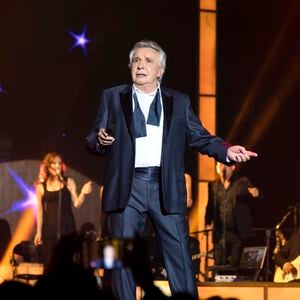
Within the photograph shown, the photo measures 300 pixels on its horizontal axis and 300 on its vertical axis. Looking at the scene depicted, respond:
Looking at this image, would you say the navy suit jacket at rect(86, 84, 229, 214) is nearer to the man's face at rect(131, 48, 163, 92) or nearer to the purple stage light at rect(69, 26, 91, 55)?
the man's face at rect(131, 48, 163, 92)

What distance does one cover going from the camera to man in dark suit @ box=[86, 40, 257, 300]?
13.7ft

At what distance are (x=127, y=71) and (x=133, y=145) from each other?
699 centimetres

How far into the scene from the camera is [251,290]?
532 cm

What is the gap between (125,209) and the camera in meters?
4.18

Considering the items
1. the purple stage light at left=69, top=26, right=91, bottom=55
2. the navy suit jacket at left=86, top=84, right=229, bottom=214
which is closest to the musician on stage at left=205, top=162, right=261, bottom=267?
the purple stage light at left=69, top=26, right=91, bottom=55

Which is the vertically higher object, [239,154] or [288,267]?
[239,154]

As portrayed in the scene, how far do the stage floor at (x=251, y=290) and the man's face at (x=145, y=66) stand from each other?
62.7 inches

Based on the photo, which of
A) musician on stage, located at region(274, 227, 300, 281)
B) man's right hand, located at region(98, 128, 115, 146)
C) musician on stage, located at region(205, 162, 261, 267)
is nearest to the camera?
man's right hand, located at region(98, 128, 115, 146)

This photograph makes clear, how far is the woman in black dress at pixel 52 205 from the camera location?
1008 cm

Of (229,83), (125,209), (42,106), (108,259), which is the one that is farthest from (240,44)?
(108,259)

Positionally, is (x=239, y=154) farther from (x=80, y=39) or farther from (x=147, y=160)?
(x=80, y=39)

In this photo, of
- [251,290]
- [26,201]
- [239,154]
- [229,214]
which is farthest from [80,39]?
[239,154]

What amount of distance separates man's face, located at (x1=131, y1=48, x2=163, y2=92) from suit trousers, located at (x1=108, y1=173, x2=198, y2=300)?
51 centimetres

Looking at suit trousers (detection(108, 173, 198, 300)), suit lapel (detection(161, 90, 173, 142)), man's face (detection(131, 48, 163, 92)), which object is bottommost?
suit trousers (detection(108, 173, 198, 300))
